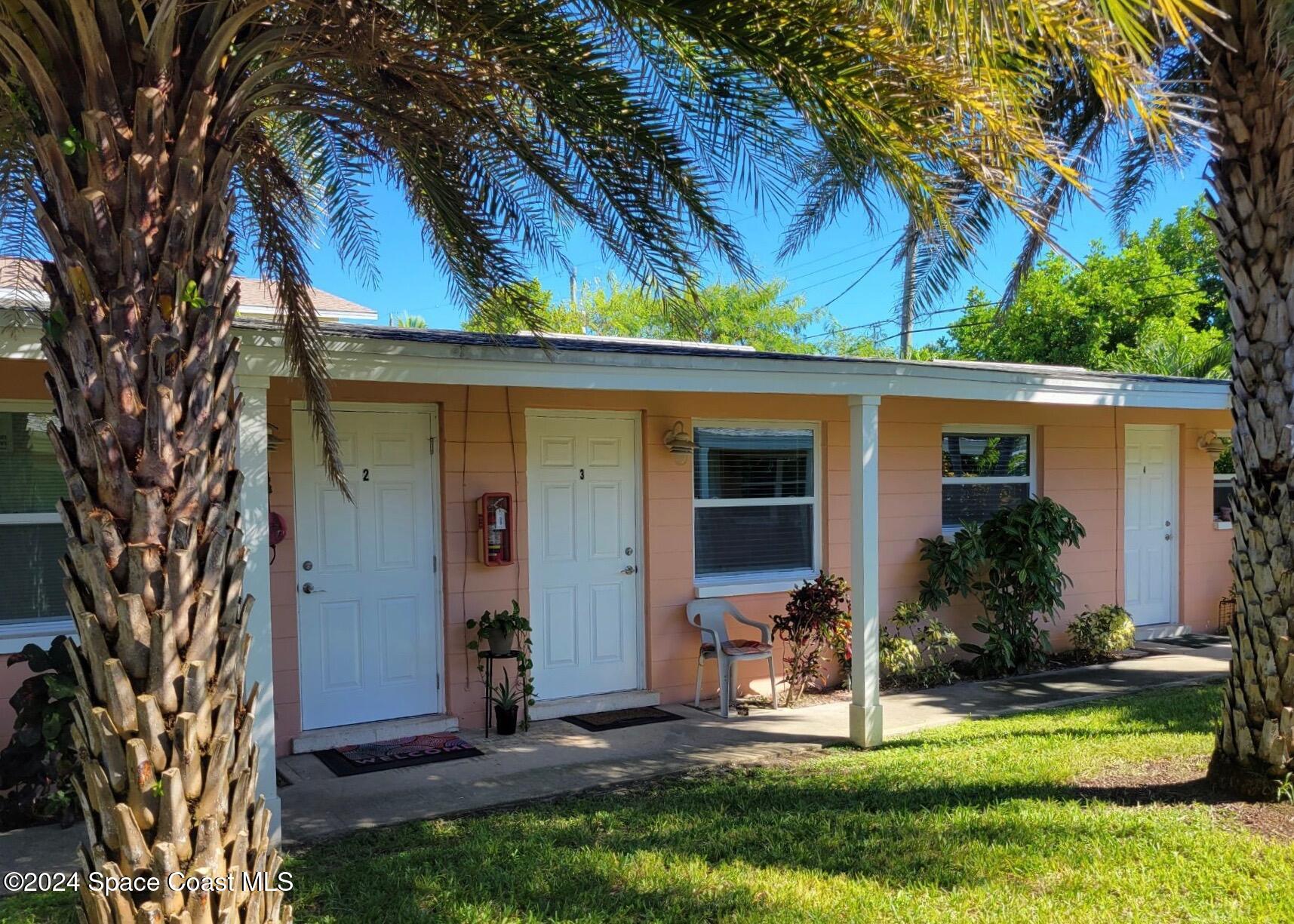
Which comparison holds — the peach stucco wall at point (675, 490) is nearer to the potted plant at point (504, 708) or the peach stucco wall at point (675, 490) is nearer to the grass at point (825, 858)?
the potted plant at point (504, 708)

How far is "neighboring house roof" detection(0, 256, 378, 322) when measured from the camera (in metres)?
5.27

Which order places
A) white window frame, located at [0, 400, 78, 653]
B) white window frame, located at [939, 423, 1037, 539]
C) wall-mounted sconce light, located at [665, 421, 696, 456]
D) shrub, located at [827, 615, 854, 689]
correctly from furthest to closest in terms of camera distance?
white window frame, located at [939, 423, 1037, 539] → shrub, located at [827, 615, 854, 689] → wall-mounted sconce light, located at [665, 421, 696, 456] → white window frame, located at [0, 400, 78, 653]

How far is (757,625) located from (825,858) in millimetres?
3311

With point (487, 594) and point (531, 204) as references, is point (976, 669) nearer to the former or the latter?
point (487, 594)

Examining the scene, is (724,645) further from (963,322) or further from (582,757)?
(963,322)

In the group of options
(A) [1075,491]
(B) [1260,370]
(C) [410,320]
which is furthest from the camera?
(C) [410,320]

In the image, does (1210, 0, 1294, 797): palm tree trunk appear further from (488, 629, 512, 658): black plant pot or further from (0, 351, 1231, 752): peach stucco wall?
(488, 629, 512, 658): black plant pot

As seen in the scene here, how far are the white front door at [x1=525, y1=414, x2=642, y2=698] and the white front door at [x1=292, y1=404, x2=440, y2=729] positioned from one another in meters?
0.84

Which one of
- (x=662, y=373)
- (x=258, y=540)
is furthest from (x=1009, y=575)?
(x=258, y=540)

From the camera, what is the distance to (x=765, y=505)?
340 inches

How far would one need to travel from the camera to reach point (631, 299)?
3266 centimetres

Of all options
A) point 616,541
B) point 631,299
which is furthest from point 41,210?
point 631,299

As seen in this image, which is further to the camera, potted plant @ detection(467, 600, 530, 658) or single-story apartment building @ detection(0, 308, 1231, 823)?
potted plant @ detection(467, 600, 530, 658)

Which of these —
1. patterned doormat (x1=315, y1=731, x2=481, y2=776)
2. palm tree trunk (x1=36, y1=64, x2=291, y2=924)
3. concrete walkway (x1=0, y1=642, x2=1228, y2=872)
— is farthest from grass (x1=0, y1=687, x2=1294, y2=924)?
palm tree trunk (x1=36, y1=64, x2=291, y2=924)
